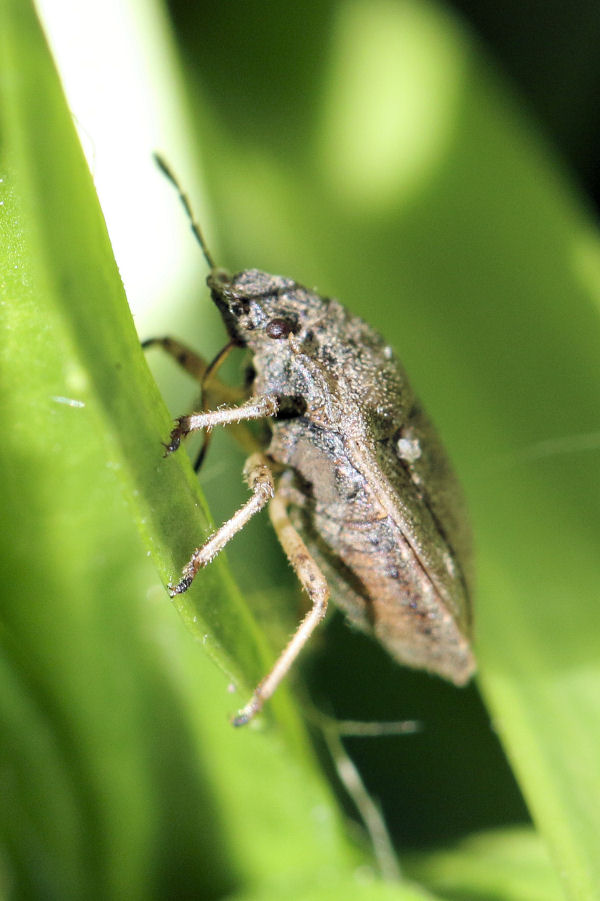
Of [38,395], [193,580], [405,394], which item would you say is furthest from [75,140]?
[405,394]

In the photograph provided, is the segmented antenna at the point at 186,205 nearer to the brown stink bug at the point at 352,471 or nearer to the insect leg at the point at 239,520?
the brown stink bug at the point at 352,471

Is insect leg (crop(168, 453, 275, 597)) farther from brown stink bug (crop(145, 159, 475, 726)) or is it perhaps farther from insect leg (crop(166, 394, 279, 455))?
insect leg (crop(166, 394, 279, 455))

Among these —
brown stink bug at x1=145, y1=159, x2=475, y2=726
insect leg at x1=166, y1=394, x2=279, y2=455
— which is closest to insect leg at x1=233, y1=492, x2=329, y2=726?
brown stink bug at x1=145, y1=159, x2=475, y2=726

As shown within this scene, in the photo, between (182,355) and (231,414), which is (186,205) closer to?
(182,355)

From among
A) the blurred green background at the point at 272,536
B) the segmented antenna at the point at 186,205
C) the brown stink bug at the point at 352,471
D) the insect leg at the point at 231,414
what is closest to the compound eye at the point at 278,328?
the brown stink bug at the point at 352,471

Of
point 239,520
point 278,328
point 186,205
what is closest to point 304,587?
point 239,520

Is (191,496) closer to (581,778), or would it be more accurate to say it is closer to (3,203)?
(3,203)
